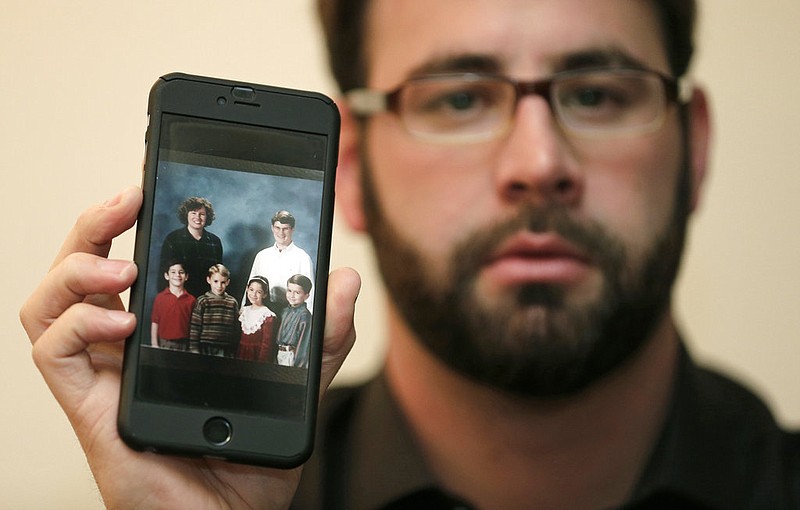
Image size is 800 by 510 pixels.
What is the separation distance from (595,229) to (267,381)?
40cm

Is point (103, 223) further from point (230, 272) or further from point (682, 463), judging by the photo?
point (682, 463)

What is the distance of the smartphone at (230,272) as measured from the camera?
0.62 m

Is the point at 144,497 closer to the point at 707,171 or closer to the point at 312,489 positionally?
the point at 312,489

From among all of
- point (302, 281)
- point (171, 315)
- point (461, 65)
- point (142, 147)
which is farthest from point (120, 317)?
point (461, 65)

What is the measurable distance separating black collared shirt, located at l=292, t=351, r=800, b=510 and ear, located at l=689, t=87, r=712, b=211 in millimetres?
191

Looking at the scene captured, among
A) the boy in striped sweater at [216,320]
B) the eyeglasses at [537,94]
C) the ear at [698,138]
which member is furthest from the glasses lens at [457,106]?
the boy in striped sweater at [216,320]

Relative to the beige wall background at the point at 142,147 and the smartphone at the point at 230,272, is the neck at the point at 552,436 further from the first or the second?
the smartphone at the point at 230,272

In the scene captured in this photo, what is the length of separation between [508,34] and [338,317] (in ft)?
1.24

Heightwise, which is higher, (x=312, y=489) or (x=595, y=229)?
(x=595, y=229)

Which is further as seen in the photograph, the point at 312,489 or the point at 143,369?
the point at 312,489

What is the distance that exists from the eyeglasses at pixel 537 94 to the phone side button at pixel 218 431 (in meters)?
0.40

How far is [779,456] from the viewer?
87 centimetres

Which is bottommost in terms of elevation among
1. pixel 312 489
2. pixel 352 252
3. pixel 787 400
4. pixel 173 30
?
pixel 312 489

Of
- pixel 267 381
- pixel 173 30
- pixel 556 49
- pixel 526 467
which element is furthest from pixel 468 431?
pixel 173 30
